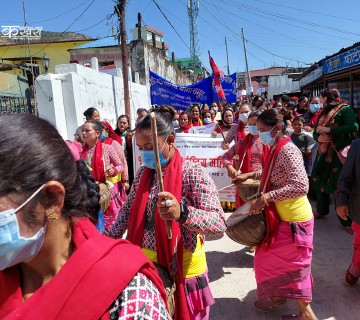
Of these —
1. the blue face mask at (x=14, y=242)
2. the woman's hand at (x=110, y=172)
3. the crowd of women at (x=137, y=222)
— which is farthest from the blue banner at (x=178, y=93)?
the blue face mask at (x=14, y=242)

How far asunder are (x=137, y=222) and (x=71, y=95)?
20.9 feet

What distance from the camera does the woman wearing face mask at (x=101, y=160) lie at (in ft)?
12.6

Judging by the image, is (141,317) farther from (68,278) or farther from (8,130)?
(8,130)

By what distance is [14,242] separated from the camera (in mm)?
962

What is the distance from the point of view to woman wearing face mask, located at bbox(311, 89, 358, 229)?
14.5ft

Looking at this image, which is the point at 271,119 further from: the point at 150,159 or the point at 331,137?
the point at 331,137

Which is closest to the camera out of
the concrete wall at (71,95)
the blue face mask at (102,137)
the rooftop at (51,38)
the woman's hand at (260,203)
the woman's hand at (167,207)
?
the woman's hand at (167,207)

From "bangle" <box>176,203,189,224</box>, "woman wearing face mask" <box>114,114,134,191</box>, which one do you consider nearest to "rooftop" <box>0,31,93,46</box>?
"woman wearing face mask" <box>114,114,134,191</box>

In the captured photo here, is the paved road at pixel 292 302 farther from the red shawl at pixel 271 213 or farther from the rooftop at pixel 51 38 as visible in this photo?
the rooftop at pixel 51 38

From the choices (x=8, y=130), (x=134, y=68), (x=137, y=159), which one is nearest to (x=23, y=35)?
(x=134, y=68)

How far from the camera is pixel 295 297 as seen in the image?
2.68 m

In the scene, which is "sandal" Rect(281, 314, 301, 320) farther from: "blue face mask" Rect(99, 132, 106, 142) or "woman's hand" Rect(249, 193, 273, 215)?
"blue face mask" Rect(99, 132, 106, 142)

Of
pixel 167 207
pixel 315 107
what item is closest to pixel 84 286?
pixel 167 207

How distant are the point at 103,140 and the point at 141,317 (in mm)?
3597
